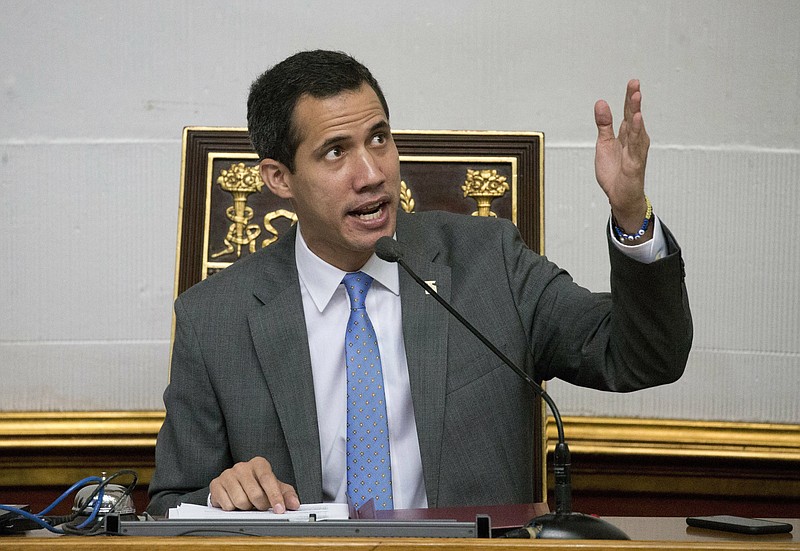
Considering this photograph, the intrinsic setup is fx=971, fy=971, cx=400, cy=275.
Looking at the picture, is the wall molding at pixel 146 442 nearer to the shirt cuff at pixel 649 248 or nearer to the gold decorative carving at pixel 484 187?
the gold decorative carving at pixel 484 187

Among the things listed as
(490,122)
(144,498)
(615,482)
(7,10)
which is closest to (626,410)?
(615,482)

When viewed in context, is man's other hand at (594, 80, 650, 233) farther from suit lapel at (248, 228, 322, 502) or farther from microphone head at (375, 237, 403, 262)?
suit lapel at (248, 228, 322, 502)

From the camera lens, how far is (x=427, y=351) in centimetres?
168

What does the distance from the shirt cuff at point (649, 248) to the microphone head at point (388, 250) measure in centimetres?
30

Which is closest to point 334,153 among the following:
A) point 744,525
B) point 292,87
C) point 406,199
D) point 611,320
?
point 292,87

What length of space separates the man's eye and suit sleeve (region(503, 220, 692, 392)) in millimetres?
347

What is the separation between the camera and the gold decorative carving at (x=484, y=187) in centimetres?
216

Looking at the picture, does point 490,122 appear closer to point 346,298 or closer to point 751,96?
point 751,96

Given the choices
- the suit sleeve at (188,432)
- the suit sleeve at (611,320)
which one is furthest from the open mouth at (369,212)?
the suit sleeve at (188,432)

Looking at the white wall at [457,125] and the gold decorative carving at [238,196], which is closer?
the gold decorative carving at [238,196]

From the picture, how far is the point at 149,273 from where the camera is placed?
97.8 inches

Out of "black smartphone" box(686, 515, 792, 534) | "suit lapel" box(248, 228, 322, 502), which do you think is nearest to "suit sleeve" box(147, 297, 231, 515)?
"suit lapel" box(248, 228, 322, 502)

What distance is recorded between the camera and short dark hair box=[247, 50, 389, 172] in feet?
5.73

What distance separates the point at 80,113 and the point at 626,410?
159 centimetres
